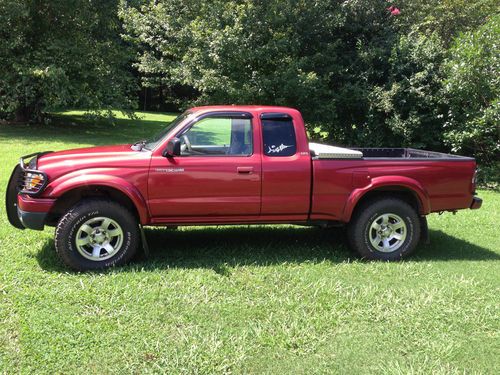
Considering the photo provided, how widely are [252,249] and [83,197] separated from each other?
2074 mm

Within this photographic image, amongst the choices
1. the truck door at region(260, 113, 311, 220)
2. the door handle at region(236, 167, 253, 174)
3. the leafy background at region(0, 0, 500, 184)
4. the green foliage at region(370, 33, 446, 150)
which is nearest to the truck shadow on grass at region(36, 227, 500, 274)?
the truck door at region(260, 113, 311, 220)

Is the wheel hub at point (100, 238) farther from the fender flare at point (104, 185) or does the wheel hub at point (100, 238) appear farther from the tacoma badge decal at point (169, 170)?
the tacoma badge decal at point (169, 170)

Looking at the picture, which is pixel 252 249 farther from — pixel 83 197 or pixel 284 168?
pixel 83 197

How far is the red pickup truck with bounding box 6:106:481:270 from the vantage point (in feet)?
17.0

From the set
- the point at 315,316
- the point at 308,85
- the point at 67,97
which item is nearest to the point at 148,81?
the point at 67,97

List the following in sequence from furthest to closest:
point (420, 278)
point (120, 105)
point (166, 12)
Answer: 1. point (120, 105)
2. point (166, 12)
3. point (420, 278)

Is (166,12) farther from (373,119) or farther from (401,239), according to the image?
Answer: (401,239)

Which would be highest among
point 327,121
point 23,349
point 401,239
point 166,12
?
point 166,12

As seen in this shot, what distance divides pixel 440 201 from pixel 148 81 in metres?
13.5

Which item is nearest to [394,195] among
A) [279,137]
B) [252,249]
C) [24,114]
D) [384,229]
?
[384,229]

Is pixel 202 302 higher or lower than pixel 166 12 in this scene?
lower

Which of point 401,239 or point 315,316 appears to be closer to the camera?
point 315,316

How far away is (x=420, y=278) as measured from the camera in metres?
5.31

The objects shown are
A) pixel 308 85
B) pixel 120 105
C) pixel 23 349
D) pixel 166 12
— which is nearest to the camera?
pixel 23 349
